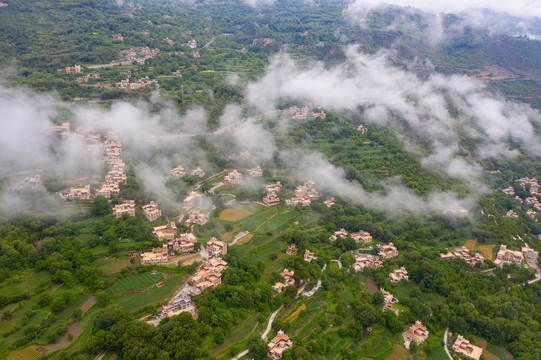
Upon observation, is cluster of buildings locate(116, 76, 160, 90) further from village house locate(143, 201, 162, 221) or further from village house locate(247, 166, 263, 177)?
village house locate(143, 201, 162, 221)

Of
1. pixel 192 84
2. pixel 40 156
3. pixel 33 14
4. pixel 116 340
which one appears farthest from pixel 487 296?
pixel 33 14

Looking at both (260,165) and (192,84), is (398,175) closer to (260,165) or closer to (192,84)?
(260,165)

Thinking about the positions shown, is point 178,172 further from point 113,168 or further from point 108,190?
point 108,190

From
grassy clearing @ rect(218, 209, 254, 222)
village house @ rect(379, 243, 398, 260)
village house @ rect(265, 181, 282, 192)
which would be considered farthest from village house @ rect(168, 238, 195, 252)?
village house @ rect(379, 243, 398, 260)

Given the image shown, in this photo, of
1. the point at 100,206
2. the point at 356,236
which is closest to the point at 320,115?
the point at 356,236

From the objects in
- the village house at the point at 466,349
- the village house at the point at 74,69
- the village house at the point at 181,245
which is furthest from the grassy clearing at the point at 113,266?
the village house at the point at 74,69

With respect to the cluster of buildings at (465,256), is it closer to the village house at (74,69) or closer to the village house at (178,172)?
the village house at (178,172)
